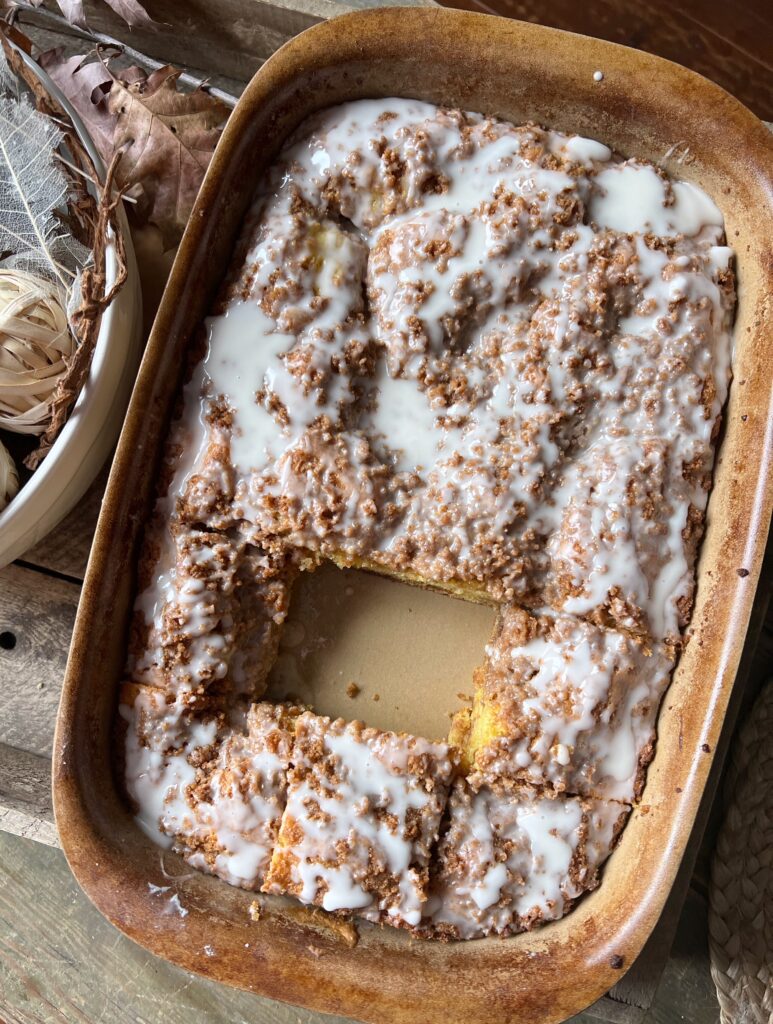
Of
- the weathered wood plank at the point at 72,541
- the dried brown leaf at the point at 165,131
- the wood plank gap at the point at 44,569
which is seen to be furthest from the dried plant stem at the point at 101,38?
the wood plank gap at the point at 44,569

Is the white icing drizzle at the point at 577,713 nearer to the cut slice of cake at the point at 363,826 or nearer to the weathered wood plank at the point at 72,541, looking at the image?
the cut slice of cake at the point at 363,826

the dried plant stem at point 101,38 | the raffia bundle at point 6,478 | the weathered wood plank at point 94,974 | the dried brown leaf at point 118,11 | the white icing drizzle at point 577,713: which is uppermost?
the dried brown leaf at point 118,11

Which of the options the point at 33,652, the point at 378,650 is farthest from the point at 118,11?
the point at 378,650

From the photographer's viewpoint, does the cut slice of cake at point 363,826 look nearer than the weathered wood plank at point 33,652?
Yes

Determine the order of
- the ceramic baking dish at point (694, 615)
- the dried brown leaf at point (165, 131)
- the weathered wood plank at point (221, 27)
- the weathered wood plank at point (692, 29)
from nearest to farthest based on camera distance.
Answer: the ceramic baking dish at point (694, 615) < the dried brown leaf at point (165, 131) < the weathered wood plank at point (221, 27) < the weathered wood plank at point (692, 29)

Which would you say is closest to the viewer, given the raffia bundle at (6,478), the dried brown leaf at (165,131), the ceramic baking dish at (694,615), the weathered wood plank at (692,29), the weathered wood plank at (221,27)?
the ceramic baking dish at (694,615)

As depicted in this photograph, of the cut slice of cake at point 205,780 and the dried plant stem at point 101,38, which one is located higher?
the dried plant stem at point 101,38

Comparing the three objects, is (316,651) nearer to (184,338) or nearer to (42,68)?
(184,338)

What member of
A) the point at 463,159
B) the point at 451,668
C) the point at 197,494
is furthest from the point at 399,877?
the point at 463,159
